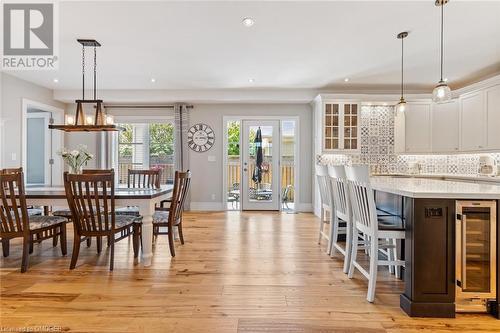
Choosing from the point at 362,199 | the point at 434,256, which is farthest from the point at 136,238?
the point at 434,256

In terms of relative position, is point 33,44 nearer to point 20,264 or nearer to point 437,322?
point 20,264

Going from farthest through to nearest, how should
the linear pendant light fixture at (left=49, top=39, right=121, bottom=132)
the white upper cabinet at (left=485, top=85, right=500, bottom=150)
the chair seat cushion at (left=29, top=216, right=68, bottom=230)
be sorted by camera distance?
1. the white upper cabinet at (left=485, top=85, right=500, bottom=150)
2. the linear pendant light fixture at (left=49, top=39, right=121, bottom=132)
3. the chair seat cushion at (left=29, top=216, right=68, bottom=230)

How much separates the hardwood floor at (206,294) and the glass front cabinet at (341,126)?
256 centimetres

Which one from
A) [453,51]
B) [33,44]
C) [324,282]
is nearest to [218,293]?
[324,282]

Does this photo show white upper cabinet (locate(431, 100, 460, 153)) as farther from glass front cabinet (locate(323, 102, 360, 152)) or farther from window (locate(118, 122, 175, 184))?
window (locate(118, 122, 175, 184))

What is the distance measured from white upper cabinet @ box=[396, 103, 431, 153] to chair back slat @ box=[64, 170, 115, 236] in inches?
207

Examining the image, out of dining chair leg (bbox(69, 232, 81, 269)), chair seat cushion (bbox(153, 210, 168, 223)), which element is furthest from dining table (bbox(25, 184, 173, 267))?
dining chair leg (bbox(69, 232, 81, 269))

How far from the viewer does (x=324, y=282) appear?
2576 mm

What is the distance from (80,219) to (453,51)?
5031mm

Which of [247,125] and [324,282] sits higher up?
[247,125]

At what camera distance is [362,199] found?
234 centimetres

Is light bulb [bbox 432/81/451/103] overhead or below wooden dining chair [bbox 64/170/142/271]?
overhead

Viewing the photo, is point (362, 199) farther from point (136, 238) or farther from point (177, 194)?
point (136, 238)

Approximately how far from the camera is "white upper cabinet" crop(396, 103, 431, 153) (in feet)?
18.0
